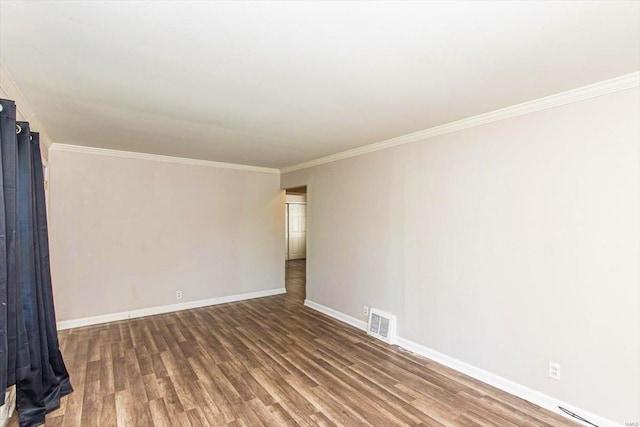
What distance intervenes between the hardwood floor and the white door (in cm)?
651

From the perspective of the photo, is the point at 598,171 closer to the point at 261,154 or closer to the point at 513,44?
the point at 513,44

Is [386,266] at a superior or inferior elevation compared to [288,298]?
superior

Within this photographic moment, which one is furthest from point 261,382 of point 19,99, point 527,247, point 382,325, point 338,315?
point 19,99

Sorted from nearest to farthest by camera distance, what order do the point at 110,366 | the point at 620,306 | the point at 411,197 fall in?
1. the point at 620,306
2. the point at 110,366
3. the point at 411,197

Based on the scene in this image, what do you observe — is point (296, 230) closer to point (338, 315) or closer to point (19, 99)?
point (338, 315)

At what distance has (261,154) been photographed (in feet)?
15.7

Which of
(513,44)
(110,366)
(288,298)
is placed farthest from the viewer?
(288,298)

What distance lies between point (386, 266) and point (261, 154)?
2494mm

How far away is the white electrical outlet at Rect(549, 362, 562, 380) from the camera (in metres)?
2.48

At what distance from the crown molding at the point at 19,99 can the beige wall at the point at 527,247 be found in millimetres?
3528

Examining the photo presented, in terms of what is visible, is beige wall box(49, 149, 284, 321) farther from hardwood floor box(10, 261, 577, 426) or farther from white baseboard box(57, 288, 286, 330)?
hardwood floor box(10, 261, 577, 426)

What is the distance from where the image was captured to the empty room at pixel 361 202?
1697mm

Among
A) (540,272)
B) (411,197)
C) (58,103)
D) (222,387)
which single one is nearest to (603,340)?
(540,272)

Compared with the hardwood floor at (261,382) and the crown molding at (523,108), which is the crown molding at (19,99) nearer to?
the hardwood floor at (261,382)
